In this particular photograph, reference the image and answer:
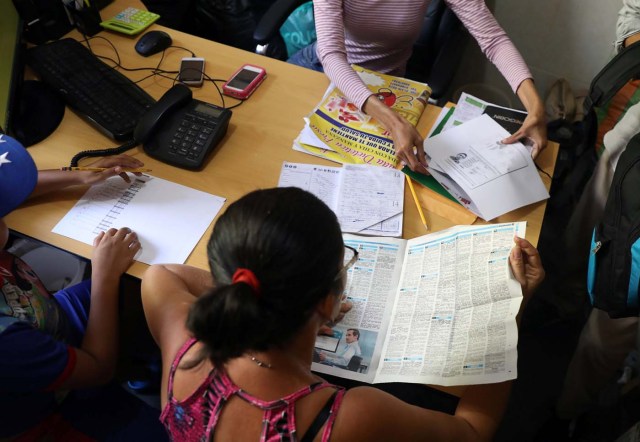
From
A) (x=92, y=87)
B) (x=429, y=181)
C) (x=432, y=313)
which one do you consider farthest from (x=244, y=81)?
(x=432, y=313)

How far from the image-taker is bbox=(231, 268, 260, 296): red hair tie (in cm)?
62

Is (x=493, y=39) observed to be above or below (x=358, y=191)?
above

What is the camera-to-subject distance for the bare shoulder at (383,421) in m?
0.71

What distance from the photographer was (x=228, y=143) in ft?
4.20

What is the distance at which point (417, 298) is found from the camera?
0.97 meters

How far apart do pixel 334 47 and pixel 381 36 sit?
0.86 feet

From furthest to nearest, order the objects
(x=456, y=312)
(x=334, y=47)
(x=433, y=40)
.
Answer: (x=433, y=40), (x=334, y=47), (x=456, y=312)

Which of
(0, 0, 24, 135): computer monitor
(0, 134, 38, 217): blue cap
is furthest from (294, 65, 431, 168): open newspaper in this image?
(0, 0, 24, 135): computer monitor

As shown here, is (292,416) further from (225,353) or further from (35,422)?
(35,422)

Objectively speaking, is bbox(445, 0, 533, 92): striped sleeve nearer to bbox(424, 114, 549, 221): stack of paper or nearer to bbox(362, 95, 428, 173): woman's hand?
bbox(424, 114, 549, 221): stack of paper

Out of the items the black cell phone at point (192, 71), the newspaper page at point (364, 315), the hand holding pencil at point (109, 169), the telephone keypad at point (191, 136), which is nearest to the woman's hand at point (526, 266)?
the newspaper page at point (364, 315)

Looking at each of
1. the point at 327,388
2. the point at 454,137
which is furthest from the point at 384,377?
the point at 454,137

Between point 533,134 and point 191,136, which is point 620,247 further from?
point 191,136

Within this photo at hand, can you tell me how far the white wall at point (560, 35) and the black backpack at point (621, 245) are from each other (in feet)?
3.04
